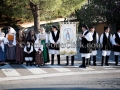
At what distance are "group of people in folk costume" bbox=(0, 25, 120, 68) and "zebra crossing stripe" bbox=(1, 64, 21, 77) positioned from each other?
68 centimetres

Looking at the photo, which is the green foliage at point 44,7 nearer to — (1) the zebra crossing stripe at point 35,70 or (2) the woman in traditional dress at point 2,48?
(2) the woman in traditional dress at point 2,48

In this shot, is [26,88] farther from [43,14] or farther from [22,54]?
[43,14]

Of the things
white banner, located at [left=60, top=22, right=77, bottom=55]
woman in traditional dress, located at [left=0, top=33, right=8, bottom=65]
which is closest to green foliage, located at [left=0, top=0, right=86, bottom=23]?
woman in traditional dress, located at [left=0, top=33, right=8, bottom=65]

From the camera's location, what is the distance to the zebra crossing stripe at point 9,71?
1028 centimetres

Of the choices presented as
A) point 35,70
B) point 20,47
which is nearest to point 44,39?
point 20,47

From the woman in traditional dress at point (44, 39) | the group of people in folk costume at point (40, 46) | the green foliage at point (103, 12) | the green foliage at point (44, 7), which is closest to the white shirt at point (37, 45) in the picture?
the group of people in folk costume at point (40, 46)

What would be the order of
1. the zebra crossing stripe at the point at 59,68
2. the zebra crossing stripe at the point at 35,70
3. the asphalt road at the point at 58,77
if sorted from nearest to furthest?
the asphalt road at the point at 58,77 < the zebra crossing stripe at the point at 35,70 < the zebra crossing stripe at the point at 59,68

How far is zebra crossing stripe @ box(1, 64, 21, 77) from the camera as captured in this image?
10.3m

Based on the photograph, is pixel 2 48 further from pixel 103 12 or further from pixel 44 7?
pixel 103 12

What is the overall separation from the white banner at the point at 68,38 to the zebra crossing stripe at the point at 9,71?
2.46 metres

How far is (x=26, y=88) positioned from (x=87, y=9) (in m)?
19.0

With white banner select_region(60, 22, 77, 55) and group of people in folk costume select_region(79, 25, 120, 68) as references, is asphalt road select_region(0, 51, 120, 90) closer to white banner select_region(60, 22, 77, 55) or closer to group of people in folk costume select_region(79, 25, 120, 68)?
group of people in folk costume select_region(79, 25, 120, 68)

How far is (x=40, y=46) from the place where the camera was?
12.0 meters

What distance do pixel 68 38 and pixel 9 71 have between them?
10.2 feet
